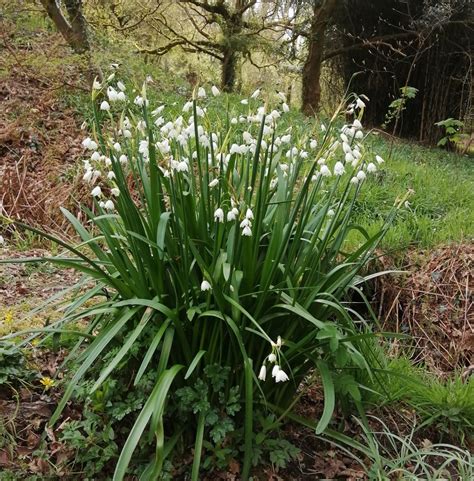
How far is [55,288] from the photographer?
119 inches

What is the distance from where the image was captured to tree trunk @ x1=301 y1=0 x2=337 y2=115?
8.67 meters

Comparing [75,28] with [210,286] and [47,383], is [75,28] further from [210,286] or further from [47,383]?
[210,286]

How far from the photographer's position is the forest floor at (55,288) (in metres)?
1.97

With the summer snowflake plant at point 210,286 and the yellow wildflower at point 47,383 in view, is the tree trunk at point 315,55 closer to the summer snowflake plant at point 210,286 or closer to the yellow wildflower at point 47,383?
the summer snowflake plant at point 210,286

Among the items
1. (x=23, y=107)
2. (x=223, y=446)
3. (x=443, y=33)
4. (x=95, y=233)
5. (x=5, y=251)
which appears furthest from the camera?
(x=443, y=33)

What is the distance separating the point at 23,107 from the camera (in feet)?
18.7

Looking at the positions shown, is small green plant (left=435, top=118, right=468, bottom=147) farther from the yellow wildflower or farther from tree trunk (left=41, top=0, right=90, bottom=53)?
the yellow wildflower

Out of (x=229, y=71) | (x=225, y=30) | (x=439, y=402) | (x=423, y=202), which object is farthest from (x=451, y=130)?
(x=229, y=71)

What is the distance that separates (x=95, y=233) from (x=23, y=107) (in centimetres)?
259

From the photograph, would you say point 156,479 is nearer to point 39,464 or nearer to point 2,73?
point 39,464

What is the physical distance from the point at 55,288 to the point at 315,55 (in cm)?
732

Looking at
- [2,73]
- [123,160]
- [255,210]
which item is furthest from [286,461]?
[2,73]

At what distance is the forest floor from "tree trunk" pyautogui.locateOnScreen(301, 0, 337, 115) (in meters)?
3.50

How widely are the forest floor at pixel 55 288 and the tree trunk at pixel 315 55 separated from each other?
3.50m
